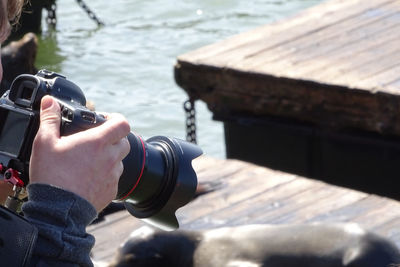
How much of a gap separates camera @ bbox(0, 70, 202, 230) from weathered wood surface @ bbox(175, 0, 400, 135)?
2.53m

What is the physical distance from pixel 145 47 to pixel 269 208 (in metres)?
6.28

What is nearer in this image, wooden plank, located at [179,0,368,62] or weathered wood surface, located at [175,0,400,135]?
weathered wood surface, located at [175,0,400,135]

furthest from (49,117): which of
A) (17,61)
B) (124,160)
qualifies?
(17,61)

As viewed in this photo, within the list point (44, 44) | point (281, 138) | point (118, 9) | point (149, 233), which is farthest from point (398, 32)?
point (118, 9)

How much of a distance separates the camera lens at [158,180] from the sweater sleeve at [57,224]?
349 mm

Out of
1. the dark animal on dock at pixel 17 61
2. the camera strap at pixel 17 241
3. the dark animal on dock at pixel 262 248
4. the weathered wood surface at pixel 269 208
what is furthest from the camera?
the dark animal on dock at pixel 17 61

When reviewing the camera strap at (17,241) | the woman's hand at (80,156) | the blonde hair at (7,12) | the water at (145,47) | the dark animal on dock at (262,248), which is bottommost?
the water at (145,47)

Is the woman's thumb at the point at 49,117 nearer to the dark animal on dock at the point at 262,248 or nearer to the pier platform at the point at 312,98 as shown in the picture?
the dark animal on dock at the point at 262,248

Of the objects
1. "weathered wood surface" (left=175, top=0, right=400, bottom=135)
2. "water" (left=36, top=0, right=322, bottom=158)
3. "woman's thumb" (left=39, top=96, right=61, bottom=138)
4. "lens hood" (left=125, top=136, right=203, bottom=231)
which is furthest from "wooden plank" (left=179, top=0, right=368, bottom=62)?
"woman's thumb" (left=39, top=96, right=61, bottom=138)

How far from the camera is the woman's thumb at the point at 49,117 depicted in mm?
1832

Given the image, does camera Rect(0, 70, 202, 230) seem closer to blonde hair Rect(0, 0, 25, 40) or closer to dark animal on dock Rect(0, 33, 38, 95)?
blonde hair Rect(0, 0, 25, 40)

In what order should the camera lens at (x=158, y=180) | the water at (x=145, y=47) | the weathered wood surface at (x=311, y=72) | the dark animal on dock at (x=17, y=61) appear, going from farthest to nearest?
the water at (x=145, y=47) → the dark animal on dock at (x=17, y=61) → the weathered wood surface at (x=311, y=72) → the camera lens at (x=158, y=180)

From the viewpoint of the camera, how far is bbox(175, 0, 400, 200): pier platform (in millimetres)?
4898

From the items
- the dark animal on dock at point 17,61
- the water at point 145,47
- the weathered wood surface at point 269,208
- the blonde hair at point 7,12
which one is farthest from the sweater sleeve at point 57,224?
the water at point 145,47
